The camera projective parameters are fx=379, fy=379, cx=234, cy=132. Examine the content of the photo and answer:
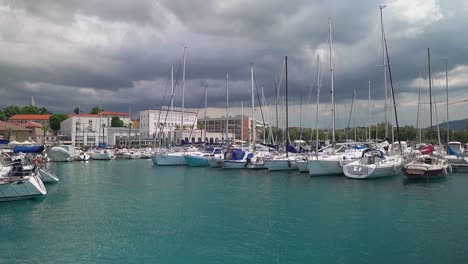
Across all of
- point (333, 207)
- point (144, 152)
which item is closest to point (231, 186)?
point (333, 207)

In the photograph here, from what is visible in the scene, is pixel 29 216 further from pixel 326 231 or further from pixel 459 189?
pixel 459 189

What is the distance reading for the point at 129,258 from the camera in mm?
16875

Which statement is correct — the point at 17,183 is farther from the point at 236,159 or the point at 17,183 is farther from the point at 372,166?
the point at 236,159

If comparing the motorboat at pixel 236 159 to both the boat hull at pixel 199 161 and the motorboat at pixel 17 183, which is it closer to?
the boat hull at pixel 199 161

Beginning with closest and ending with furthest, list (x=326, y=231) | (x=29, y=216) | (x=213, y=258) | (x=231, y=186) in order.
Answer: (x=213, y=258), (x=326, y=231), (x=29, y=216), (x=231, y=186)

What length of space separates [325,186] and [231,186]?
9820mm

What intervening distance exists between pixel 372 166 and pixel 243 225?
83.8ft

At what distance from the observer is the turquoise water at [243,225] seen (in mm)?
17141

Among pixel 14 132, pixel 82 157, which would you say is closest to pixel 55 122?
pixel 14 132

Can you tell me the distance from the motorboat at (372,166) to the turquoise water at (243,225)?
489 centimetres

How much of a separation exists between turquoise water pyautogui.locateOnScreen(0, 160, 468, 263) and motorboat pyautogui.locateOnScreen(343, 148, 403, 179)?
4.89 m

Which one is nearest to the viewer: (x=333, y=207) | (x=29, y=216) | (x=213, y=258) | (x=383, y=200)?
(x=213, y=258)

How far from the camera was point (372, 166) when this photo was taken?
43.0 metres

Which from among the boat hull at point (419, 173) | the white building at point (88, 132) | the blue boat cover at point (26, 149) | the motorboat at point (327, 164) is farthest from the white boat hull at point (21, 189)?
the white building at point (88, 132)
